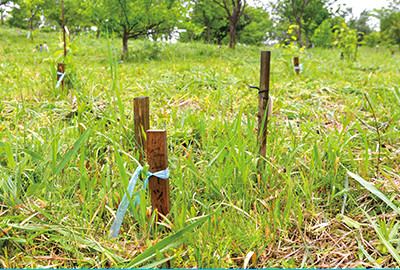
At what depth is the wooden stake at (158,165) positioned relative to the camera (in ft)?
3.98

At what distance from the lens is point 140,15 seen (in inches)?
289

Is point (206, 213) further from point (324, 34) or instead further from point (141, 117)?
point (324, 34)

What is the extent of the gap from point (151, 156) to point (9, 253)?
0.71m

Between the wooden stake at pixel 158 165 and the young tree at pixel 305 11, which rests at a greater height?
the young tree at pixel 305 11

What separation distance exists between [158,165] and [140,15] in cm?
700

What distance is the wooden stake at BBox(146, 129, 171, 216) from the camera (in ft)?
3.98

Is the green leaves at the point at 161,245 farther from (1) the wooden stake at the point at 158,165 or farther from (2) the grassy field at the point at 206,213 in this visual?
(1) the wooden stake at the point at 158,165

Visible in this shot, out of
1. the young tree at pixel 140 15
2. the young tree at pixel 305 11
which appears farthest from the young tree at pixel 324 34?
the young tree at pixel 140 15

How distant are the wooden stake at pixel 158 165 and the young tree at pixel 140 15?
6571 millimetres

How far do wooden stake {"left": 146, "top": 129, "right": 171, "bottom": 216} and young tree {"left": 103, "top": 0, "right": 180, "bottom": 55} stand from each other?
6.57 metres

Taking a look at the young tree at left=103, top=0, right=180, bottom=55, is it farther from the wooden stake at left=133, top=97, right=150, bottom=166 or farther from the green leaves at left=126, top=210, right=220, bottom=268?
the green leaves at left=126, top=210, right=220, bottom=268

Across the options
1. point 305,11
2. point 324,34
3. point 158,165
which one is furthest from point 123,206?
point 324,34

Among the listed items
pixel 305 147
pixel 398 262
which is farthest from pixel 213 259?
pixel 305 147

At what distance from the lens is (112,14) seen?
7.26m
